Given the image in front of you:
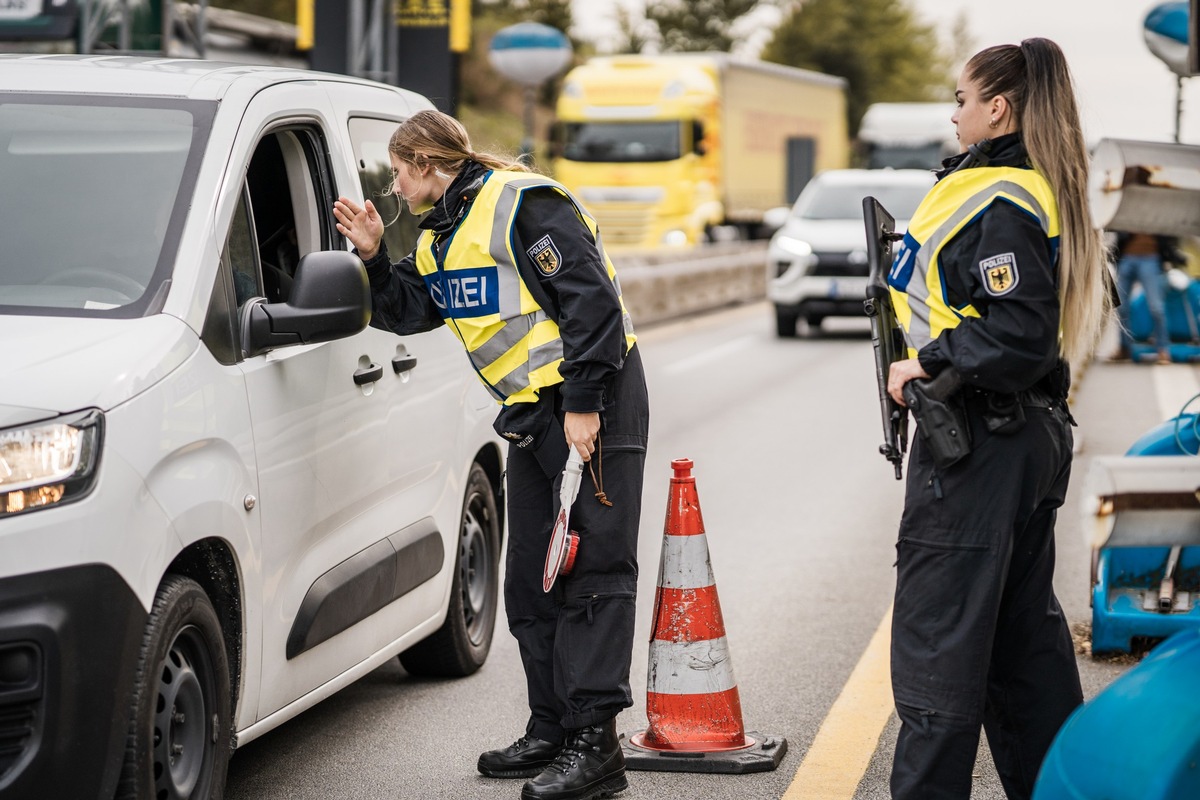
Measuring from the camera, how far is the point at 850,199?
20.4 meters

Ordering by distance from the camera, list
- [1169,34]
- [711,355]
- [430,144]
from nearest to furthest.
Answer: [430,144]
[1169,34]
[711,355]

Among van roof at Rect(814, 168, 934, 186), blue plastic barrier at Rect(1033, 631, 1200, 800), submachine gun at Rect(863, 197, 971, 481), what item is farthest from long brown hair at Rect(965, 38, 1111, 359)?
van roof at Rect(814, 168, 934, 186)

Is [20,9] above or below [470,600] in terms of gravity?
above

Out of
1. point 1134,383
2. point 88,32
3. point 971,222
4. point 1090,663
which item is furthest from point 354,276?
point 1134,383

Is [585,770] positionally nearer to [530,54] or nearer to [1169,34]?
[1169,34]

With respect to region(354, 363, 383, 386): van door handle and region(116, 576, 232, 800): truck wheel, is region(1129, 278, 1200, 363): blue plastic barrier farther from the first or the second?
region(116, 576, 232, 800): truck wheel

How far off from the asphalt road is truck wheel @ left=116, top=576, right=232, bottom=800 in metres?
0.71

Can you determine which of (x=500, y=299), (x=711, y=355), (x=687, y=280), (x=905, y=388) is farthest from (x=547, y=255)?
(x=687, y=280)

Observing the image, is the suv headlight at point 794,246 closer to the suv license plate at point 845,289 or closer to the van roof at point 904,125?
the suv license plate at point 845,289

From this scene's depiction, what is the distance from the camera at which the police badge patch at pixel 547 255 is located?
444 cm

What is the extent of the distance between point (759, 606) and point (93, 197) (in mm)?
3718

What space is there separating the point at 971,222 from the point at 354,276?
147cm

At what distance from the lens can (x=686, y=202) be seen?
32188mm

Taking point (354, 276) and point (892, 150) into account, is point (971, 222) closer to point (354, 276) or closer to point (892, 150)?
point (354, 276)
